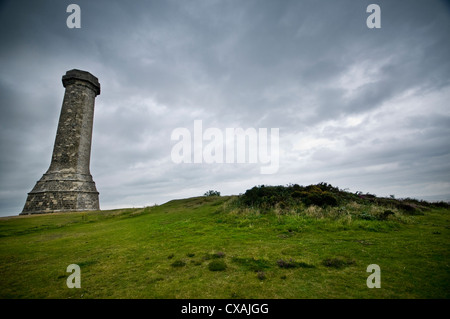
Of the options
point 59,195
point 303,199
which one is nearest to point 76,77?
point 59,195

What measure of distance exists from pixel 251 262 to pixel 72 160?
37.7 metres

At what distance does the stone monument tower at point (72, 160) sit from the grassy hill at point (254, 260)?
2190cm

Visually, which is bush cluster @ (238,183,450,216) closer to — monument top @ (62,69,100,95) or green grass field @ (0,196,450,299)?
green grass field @ (0,196,450,299)

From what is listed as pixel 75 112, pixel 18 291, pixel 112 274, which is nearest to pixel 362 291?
pixel 112 274

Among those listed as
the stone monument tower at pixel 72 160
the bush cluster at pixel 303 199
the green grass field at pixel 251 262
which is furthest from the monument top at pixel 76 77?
the bush cluster at pixel 303 199

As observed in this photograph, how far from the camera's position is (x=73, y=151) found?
33531 millimetres

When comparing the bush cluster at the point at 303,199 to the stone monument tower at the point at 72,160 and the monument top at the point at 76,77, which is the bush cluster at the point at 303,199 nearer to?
the stone monument tower at the point at 72,160

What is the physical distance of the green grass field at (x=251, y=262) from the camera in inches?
202

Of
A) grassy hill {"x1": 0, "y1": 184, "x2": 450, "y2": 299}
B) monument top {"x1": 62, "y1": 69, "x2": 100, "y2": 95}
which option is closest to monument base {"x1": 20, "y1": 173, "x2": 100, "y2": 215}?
monument top {"x1": 62, "y1": 69, "x2": 100, "y2": 95}

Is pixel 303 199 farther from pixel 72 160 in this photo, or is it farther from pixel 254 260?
pixel 72 160

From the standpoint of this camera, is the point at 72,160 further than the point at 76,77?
No

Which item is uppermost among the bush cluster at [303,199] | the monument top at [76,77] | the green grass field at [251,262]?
the monument top at [76,77]

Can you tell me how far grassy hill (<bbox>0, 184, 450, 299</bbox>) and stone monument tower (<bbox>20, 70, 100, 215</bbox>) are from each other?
2190 centimetres

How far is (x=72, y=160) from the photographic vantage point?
109 feet
